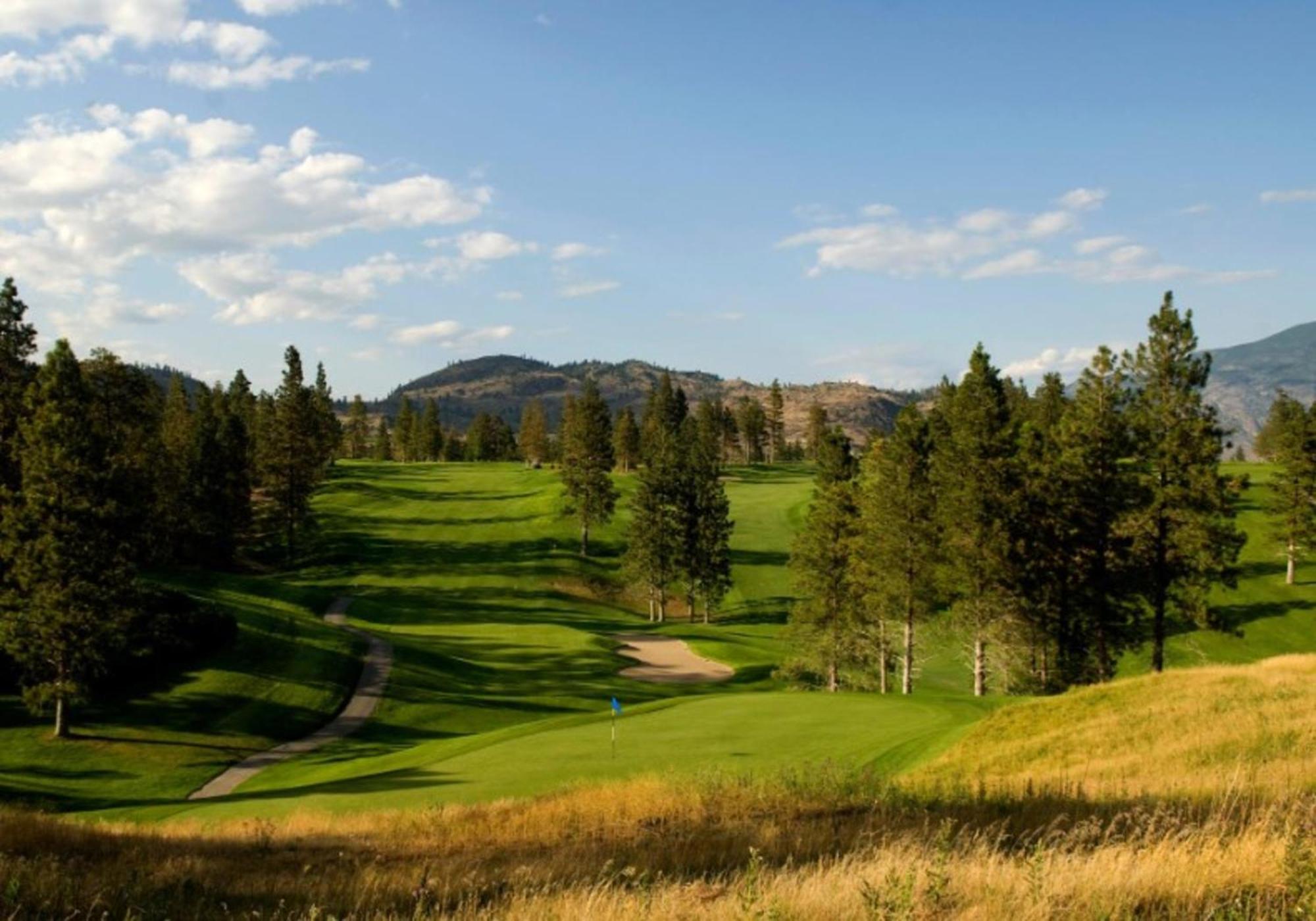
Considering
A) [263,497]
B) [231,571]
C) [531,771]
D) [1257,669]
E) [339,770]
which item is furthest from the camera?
[263,497]

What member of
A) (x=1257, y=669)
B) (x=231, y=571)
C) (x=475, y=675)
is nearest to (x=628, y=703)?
(x=475, y=675)

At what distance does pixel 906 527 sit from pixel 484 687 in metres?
22.1

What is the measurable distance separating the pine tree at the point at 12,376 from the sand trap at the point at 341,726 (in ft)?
47.0

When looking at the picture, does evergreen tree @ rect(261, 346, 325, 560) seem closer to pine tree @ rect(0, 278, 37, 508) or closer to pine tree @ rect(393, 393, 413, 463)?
pine tree @ rect(0, 278, 37, 508)

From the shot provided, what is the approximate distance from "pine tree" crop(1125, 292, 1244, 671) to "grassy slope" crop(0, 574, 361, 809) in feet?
119

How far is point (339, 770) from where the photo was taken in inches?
1068

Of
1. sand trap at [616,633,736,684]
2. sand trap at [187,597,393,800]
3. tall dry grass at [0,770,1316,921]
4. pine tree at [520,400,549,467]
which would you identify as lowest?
sand trap at [616,633,736,684]

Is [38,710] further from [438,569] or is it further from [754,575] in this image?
[754,575]

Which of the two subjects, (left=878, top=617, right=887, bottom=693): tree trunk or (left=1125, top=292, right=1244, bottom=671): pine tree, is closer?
(left=1125, top=292, right=1244, bottom=671): pine tree

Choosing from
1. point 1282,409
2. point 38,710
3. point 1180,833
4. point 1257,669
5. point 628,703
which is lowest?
point 628,703

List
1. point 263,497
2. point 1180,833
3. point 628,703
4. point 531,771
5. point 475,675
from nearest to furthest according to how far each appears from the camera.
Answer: point 1180,833 → point 531,771 → point 628,703 → point 475,675 → point 263,497

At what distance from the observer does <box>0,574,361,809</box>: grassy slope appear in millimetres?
28625

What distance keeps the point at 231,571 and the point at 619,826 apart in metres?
77.0

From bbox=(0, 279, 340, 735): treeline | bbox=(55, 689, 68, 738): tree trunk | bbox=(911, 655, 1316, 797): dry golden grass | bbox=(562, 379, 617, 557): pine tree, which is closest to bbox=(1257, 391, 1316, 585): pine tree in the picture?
bbox=(911, 655, 1316, 797): dry golden grass
